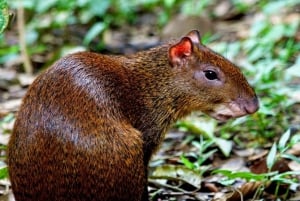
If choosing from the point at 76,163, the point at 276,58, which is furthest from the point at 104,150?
the point at 276,58

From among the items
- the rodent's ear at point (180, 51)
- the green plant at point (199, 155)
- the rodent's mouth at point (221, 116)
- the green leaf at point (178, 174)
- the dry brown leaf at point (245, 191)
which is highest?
the rodent's ear at point (180, 51)

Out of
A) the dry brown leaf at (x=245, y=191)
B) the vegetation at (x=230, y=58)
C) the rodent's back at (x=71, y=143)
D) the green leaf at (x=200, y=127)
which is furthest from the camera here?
the green leaf at (x=200, y=127)

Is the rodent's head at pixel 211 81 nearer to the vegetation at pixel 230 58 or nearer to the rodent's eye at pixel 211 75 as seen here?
the rodent's eye at pixel 211 75

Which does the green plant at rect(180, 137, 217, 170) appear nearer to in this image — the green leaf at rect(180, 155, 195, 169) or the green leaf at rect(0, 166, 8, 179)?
the green leaf at rect(180, 155, 195, 169)

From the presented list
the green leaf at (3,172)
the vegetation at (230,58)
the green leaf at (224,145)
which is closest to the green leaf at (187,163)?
the vegetation at (230,58)

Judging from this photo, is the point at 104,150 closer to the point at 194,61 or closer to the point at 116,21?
the point at 194,61

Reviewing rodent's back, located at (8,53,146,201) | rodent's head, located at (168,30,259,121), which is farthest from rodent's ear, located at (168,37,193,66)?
rodent's back, located at (8,53,146,201)

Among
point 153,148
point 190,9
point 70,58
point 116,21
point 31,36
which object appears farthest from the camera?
point 116,21
